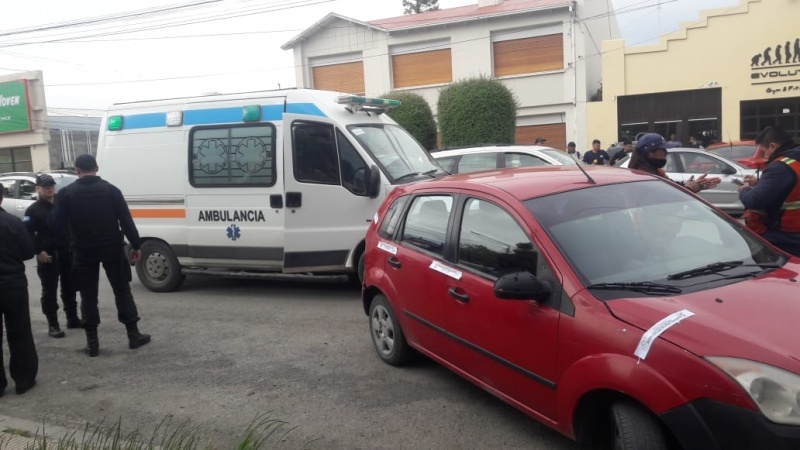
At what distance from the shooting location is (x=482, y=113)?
67.3 ft

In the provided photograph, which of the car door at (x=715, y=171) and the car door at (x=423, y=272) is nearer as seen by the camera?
the car door at (x=423, y=272)

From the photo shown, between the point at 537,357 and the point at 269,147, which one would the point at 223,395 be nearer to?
the point at 537,357

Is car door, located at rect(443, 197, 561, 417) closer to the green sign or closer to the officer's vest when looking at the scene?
the officer's vest

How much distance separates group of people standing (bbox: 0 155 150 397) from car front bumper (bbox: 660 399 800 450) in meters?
5.13

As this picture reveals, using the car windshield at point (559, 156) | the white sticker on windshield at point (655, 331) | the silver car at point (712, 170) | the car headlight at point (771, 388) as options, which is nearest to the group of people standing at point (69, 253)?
the white sticker on windshield at point (655, 331)

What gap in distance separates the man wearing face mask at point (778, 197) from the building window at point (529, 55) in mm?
21430

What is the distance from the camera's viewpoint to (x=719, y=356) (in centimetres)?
268

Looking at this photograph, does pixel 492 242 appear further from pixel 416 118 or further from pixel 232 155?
pixel 416 118

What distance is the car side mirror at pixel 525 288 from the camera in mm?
3408

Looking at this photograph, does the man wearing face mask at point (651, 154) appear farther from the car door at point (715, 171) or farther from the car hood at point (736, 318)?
the car door at point (715, 171)

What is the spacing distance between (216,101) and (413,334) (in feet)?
16.1

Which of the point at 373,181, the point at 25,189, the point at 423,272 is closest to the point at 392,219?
the point at 423,272

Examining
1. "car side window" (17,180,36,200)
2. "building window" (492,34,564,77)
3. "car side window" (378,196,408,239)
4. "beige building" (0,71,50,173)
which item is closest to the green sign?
"beige building" (0,71,50,173)

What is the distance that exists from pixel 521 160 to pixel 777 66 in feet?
58.7
